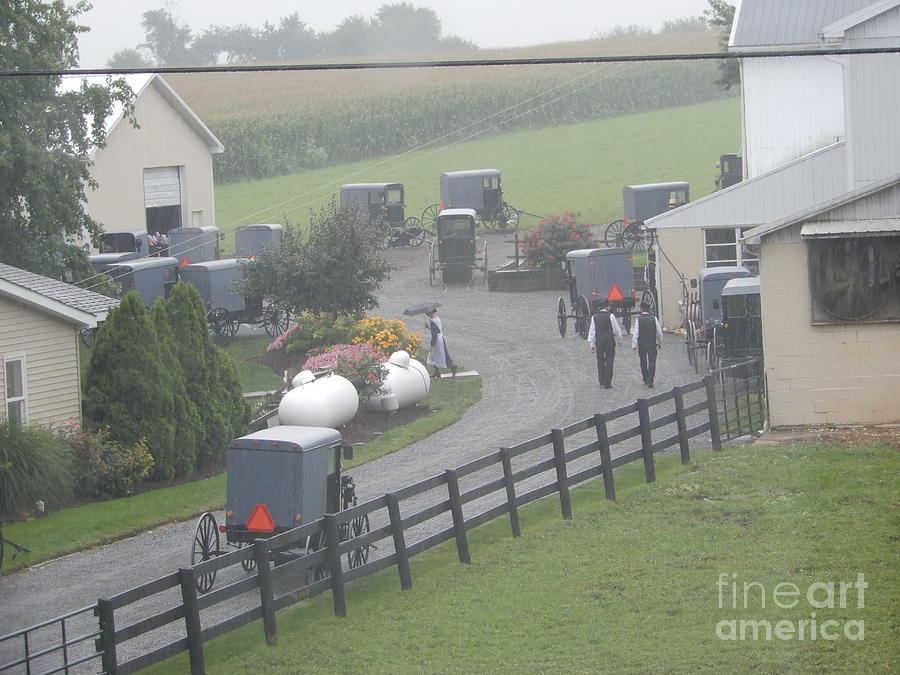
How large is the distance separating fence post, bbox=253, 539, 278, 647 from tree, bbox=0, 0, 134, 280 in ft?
60.3

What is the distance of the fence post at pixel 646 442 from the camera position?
648 inches

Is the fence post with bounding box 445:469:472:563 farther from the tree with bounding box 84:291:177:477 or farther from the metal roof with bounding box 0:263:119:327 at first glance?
the metal roof with bounding box 0:263:119:327

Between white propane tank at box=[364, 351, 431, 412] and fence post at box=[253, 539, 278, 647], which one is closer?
fence post at box=[253, 539, 278, 647]

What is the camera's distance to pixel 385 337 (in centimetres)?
2780

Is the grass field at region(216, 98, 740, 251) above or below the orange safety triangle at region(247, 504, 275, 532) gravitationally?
above

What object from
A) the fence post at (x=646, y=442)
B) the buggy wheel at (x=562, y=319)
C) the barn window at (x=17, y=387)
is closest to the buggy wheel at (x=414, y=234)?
the buggy wheel at (x=562, y=319)

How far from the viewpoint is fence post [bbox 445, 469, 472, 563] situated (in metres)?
13.4

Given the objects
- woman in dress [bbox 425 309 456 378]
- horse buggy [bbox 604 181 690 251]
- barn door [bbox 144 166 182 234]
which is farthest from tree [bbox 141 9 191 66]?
woman in dress [bbox 425 309 456 378]

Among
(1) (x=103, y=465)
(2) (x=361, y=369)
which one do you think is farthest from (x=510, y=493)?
(2) (x=361, y=369)

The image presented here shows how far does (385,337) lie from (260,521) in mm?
14362

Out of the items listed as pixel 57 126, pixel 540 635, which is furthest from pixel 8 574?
pixel 57 126

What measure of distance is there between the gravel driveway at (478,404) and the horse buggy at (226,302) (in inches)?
136

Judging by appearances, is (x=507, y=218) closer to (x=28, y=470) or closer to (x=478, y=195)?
(x=478, y=195)

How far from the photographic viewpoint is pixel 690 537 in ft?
44.2
